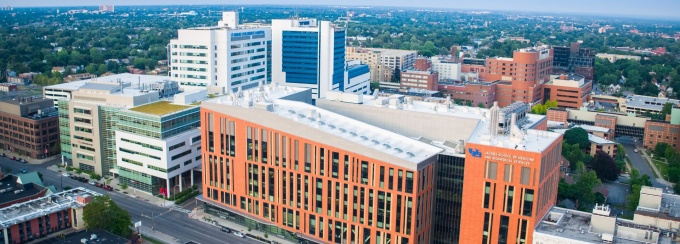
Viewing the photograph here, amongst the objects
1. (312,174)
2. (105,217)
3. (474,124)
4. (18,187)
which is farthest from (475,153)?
(18,187)

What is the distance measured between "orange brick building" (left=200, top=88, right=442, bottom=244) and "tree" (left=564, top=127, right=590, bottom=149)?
60049 millimetres

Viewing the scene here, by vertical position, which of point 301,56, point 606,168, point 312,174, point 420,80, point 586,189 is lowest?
point 606,168

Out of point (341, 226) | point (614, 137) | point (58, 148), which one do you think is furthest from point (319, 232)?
point (614, 137)

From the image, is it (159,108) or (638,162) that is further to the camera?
(638,162)

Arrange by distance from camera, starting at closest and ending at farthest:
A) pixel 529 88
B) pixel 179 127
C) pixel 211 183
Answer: pixel 211 183
pixel 179 127
pixel 529 88

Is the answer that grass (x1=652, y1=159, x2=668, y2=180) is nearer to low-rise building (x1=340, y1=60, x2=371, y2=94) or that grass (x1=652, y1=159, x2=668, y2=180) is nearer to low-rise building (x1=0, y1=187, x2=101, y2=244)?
low-rise building (x1=340, y1=60, x2=371, y2=94)

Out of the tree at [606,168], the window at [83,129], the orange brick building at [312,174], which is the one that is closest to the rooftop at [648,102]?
the tree at [606,168]

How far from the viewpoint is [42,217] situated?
231ft

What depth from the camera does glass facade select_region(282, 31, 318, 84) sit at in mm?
135125

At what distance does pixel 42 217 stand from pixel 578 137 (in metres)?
93.7

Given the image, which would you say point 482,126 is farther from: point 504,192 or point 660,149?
point 660,149

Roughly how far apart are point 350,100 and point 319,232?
20.6 metres

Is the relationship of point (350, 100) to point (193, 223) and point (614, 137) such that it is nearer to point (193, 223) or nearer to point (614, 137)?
point (193, 223)

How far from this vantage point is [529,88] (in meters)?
164
